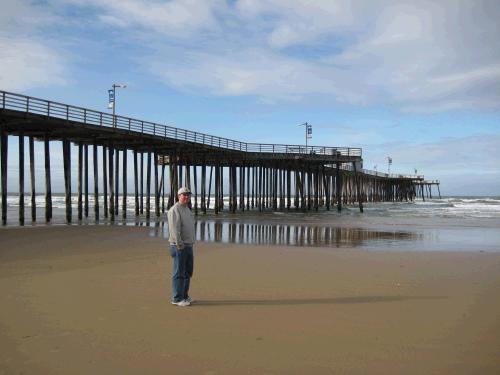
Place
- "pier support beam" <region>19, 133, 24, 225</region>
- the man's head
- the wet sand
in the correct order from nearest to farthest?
the wet sand → the man's head → "pier support beam" <region>19, 133, 24, 225</region>

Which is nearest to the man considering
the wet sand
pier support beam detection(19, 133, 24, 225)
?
the wet sand

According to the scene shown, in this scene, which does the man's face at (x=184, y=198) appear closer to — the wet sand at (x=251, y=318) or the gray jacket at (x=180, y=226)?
the gray jacket at (x=180, y=226)

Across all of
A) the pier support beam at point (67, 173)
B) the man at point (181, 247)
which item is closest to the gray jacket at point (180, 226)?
the man at point (181, 247)

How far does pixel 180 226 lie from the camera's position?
593 cm

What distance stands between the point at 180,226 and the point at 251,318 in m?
1.48

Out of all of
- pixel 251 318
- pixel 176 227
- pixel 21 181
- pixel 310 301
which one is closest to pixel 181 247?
pixel 176 227

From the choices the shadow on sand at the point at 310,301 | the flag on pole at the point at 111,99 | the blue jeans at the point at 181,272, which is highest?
the flag on pole at the point at 111,99

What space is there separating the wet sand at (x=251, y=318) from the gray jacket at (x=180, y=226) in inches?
31.0

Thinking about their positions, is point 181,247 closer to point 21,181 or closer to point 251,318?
point 251,318

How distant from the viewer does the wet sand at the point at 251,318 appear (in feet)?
12.9

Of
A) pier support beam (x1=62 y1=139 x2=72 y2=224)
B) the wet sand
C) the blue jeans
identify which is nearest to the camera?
the wet sand

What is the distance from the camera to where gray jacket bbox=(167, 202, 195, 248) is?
586 centimetres

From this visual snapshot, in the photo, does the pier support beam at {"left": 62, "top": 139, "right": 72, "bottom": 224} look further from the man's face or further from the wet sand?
the man's face

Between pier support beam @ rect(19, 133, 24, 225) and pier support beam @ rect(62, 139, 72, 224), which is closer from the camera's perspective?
pier support beam @ rect(19, 133, 24, 225)
